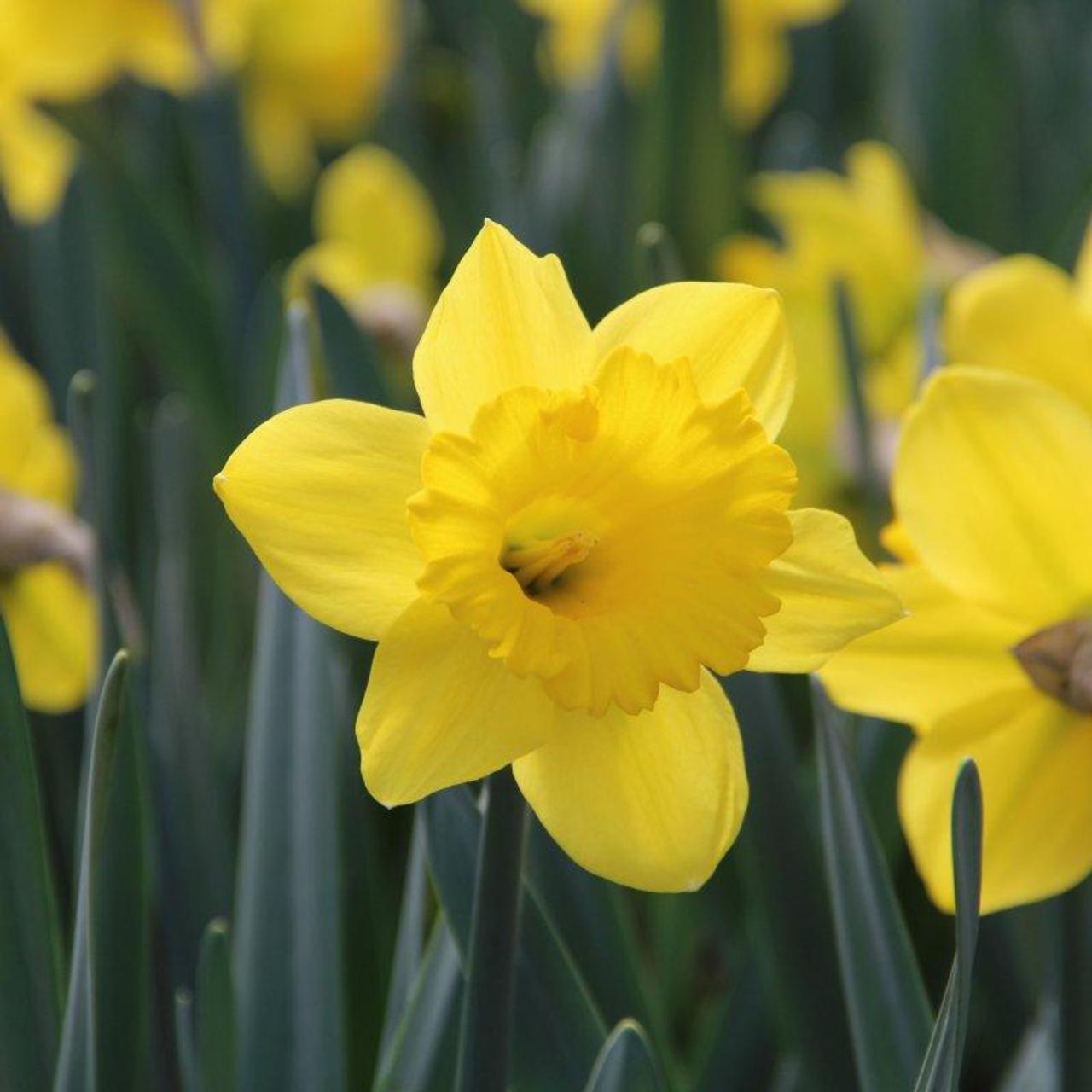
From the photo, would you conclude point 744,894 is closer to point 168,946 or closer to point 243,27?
point 168,946

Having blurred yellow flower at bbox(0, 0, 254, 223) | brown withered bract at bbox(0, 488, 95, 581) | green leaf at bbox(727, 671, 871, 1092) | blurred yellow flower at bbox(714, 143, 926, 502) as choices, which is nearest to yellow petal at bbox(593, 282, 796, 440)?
green leaf at bbox(727, 671, 871, 1092)

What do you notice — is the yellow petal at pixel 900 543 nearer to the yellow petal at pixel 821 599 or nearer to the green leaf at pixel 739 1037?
the yellow petal at pixel 821 599

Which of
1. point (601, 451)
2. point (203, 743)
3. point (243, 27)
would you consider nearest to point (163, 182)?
point (243, 27)

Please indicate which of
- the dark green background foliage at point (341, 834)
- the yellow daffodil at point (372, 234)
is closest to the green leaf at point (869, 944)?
the dark green background foliage at point (341, 834)

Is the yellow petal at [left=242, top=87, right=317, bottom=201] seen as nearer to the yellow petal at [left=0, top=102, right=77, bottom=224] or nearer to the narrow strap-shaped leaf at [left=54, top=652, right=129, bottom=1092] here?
→ the yellow petal at [left=0, top=102, right=77, bottom=224]

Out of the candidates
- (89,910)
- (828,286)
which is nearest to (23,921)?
(89,910)
